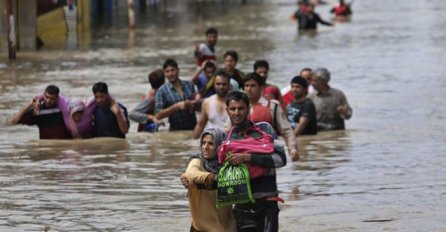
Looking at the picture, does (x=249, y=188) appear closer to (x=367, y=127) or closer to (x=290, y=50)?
(x=367, y=127)

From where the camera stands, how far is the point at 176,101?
17.8m

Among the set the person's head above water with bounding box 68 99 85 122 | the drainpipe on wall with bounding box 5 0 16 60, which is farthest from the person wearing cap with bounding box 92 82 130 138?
the drainpipe on wall with bounding box 5 0 16 60

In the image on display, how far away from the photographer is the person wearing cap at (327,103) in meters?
18.6

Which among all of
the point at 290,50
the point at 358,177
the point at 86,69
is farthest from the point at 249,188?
the point at 290,50

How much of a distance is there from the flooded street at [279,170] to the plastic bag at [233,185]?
7.79ft

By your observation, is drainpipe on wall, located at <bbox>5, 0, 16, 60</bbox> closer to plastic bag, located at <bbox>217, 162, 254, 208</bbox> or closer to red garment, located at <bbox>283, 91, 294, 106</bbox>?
red garment, located at <bbox>283, 91, 294, 106</bbox>

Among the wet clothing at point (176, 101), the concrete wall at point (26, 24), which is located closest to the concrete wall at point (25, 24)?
the concrete wall at point (26, 24)

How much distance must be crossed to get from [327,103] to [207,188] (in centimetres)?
979

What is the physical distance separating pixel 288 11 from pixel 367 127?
4470cm

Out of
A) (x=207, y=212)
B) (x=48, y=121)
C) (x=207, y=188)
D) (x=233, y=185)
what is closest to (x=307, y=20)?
(x=48, y=121)

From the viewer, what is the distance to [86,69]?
1275 inches

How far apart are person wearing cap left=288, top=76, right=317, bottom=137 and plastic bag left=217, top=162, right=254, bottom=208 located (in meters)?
8.15

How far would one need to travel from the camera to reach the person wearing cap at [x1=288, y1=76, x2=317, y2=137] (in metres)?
17.4

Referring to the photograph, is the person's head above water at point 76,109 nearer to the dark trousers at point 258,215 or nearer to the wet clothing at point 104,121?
the wet clothing at point 104,121
